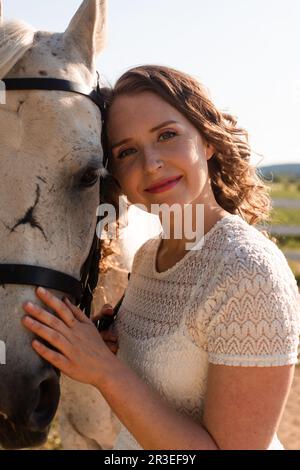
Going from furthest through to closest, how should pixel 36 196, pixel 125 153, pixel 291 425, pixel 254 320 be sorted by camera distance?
pixel 291 425 → pixel 125 153 → pixel 36 196 → pixel 254 320

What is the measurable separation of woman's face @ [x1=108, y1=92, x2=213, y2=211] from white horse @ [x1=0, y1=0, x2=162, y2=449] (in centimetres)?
11

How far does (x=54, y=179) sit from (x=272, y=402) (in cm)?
93

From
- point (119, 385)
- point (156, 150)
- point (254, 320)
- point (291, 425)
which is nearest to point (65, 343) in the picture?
point (119, 385)

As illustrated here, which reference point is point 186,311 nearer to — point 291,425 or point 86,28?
point 86,28

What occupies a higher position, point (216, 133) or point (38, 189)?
point (216, 133)

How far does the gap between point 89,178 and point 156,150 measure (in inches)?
9.8

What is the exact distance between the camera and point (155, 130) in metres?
1.97

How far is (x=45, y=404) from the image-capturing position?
183 cm

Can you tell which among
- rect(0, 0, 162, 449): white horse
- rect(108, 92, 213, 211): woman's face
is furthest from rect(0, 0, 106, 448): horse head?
rect(108, 92, 213, 211): woman's face

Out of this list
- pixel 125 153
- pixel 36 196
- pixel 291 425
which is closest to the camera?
pixel 36 196

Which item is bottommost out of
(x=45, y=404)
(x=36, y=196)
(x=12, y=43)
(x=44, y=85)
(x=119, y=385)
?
(x=45, y=404)

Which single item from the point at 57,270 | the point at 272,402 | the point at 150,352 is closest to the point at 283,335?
the point at 272,402

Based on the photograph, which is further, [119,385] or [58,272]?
[58,272]
